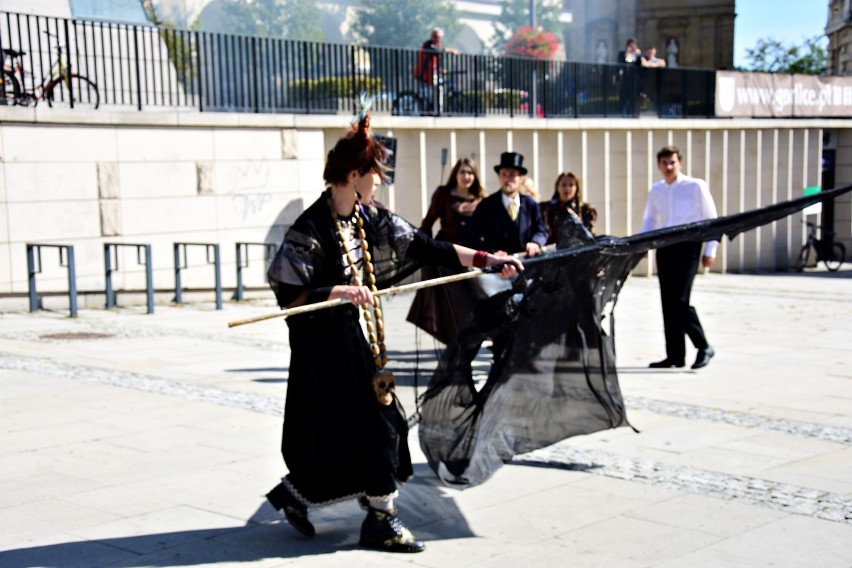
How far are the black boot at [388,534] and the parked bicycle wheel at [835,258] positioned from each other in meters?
24.0

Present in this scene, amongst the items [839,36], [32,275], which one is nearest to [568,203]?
[32,275]

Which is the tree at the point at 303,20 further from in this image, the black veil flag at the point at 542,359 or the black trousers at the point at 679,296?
the black veil flag at the point at 542,359

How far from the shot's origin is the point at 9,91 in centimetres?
1538

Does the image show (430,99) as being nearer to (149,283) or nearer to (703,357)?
(149,283)

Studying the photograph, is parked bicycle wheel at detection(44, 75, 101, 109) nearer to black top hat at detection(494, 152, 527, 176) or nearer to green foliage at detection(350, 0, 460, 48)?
black top hat at detection(494, 152, 527, 176)

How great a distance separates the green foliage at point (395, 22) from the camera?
136ft

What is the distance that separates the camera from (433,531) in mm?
5395

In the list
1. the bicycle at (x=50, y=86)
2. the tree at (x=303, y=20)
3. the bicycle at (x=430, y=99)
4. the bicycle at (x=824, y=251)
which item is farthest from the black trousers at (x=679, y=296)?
the tree at (x=303, y=20)

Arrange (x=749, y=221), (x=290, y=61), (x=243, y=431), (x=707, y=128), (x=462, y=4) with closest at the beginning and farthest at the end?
(x=749, y=221) < (x=243, y=431) < (x=290, y=61) < (x=707, y=128) < (x=462, y=4)

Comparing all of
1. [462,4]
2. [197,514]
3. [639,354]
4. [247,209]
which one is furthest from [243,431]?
[462,4]

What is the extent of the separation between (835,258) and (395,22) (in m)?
19.9

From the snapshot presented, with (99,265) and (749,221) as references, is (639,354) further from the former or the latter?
(99,265)

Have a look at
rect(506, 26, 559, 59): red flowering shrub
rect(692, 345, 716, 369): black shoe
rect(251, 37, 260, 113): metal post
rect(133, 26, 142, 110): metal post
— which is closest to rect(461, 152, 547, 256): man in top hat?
rect(692, 345, 716, 369): black shoe

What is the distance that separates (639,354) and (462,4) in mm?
49666
